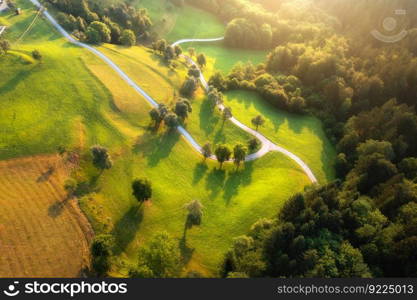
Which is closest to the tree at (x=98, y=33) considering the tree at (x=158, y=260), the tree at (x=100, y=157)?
the tree at (x=100, y=157)

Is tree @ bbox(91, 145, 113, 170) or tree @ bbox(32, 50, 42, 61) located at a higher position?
tree @ bbox(32, 50, 42, 61)

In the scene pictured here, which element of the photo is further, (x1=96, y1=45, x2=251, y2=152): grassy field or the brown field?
(x1=96, y1=45, x2=251, y2=152): grassy field

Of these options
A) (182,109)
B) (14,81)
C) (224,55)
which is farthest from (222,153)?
(224,55)

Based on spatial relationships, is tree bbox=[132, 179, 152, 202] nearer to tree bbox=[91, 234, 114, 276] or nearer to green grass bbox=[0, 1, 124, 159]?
tree bbox=[91, 234, 114, 276]

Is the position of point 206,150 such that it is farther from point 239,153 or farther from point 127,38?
point 127,38

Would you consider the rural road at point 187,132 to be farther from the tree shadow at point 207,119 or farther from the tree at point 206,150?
the tree shadow at point 207,119

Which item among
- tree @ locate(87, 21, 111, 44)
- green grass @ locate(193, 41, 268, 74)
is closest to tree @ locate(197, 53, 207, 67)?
green grass @ locate(193, 41, 268, 74)

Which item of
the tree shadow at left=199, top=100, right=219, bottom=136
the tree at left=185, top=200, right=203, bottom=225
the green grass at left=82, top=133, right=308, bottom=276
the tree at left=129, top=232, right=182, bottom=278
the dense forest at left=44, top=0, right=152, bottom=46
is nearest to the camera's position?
the tree at left=129, top=232, right=182, bottom=278

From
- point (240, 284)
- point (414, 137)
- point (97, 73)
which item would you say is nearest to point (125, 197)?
point (240, 284)
